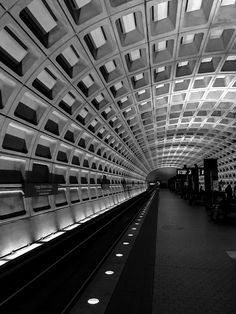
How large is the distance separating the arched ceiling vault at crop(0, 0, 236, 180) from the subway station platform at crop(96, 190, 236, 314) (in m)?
5.15

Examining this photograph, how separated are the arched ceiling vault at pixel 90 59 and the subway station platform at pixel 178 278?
5146 millimetres

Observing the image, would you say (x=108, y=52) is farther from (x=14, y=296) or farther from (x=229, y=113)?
(x=229, y=113)

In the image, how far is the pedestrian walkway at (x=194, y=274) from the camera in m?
4.20

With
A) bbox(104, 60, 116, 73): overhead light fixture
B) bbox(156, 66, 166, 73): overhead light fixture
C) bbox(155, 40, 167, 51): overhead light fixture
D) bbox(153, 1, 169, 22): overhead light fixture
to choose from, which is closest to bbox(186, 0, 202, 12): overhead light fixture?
bbox(153, 1, 169, 22): overhead light fixture

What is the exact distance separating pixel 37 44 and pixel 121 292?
6084mm

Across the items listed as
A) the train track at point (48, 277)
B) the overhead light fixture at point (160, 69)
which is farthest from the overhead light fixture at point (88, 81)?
the train track at point (48, 277)

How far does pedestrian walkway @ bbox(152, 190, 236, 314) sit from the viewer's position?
4203 millimetres

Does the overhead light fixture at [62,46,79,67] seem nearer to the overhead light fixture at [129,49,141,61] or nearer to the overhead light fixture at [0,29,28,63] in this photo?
the overhead light fixture at [0,29,28,63]

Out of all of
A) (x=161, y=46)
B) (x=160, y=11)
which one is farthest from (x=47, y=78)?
(x=161, y=46)

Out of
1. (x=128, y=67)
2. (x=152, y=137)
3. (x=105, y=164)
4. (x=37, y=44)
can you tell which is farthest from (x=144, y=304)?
(x=152, y=137)

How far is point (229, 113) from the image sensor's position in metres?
21.8

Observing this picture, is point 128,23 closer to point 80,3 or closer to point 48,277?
point 80,3

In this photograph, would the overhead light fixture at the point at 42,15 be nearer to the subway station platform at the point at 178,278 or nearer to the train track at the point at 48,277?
the train track at the point at 48,277

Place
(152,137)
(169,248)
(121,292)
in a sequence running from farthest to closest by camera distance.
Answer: (152,137) < (169,248) < (121,292)
